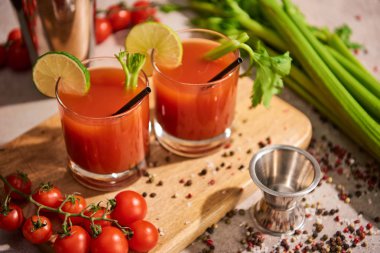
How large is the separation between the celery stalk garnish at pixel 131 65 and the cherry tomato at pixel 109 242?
577mm

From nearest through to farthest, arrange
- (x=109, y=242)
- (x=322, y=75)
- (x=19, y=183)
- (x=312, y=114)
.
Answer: (x=109, y=242)
(x=19, y=183)
(x=322, y=75)
(x=312, y=114)

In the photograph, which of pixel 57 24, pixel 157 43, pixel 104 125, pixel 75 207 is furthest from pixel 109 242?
pixel 57 24

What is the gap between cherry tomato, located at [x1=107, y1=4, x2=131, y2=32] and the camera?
133 inches

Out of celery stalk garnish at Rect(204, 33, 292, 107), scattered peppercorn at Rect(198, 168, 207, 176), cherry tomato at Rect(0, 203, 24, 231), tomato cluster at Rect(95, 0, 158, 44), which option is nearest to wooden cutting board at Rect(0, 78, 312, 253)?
scattered peppercorn at Rect(198, 168, 207, 176)

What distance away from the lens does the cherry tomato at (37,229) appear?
2.17 meters

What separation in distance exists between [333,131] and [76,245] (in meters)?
1.44

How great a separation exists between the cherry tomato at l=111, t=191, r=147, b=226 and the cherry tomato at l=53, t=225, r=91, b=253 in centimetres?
17

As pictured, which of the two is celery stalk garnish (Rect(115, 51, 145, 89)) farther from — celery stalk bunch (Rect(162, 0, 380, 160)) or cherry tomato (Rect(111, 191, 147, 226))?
celery stalk bunch (Rect(162, 0, 380, 160))

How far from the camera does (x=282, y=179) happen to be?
8.41 feet

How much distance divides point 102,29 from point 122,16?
0.56 ft

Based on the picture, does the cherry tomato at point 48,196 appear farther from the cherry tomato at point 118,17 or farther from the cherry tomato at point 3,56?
the cherry tomato at point 118,17

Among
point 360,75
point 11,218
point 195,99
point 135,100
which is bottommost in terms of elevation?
point 11,218

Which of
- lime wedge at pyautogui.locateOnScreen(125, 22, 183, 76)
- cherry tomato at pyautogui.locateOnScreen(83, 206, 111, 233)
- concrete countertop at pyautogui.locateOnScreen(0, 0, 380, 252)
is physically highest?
lime wedge at pyautogui.locateOnScreen(125, 22, 183, 76)

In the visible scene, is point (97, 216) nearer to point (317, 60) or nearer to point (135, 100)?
point (135, 100)
